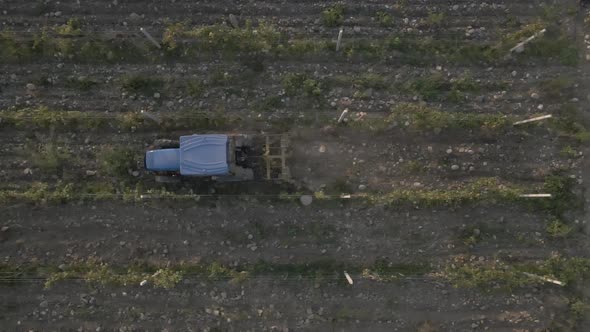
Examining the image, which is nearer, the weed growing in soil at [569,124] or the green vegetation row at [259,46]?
the weed growing in soil at [569,124]

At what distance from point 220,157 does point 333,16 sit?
432 cm

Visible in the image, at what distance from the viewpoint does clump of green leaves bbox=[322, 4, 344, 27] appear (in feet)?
40.6

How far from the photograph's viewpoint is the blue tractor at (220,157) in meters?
11.3

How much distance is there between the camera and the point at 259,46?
40.4ft

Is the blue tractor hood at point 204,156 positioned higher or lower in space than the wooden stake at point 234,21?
lower

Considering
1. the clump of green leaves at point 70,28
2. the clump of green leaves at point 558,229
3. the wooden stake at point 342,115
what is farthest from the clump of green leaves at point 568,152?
the clump of green leaves at point 70,28

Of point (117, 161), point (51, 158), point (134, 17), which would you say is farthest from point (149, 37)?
point (51, 158)

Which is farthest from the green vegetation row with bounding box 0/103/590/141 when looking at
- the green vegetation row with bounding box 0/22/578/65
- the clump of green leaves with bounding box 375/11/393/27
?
the clump of green leaves with bounding box 375/11/393/27

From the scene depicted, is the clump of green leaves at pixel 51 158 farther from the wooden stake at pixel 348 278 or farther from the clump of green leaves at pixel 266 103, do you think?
the wooden stake at pixel 348 278

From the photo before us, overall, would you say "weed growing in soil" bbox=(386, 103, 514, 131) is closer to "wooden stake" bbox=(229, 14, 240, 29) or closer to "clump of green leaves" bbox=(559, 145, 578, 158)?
"clump of green leaves" bbox=(559, 145, 578, 158)

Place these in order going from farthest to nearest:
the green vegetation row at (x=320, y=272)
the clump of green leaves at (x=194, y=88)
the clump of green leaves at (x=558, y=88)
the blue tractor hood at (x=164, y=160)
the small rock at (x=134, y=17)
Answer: the small rock at (x=134, y=17)
the clump of green leaves at (x=194, y=88)
the clump of green leaves at (x=558, y=88)
the green vegetation row at (x=320, y=272)
the blue tractor hood at (x=164, y=160)

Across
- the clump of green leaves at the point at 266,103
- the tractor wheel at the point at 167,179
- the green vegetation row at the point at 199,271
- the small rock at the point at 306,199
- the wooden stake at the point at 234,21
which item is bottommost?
the green vegetation row at the point at 199,271

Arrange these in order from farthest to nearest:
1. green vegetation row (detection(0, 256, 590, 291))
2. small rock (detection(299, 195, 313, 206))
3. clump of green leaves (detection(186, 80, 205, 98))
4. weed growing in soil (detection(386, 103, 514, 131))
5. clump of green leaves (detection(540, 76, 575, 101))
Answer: clump of green leaves (detection(186, 80, 205, 98)) → clump of green leaves (detection(540, 76, 575, 101)) → weed growing in soil (detection(386, 103, 514, 131)) → small rock (detection(299, 195, 313, 206)) → green vegetation row (detection(0, 256, 590, 291))

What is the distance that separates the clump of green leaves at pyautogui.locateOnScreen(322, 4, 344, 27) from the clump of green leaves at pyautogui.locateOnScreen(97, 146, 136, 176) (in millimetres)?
5505
